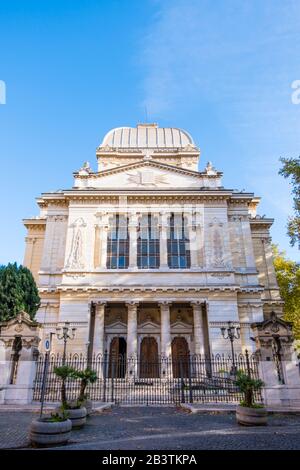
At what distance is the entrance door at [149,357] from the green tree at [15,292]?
9.76 meters

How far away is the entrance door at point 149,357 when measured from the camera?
25766mm

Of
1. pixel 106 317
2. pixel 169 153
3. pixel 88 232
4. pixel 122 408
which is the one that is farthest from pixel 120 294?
pixel 169 153

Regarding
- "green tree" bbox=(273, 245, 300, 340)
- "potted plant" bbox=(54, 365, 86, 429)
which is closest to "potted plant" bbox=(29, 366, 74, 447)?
"potted plant" bbox=(54, 365, 86, 429)

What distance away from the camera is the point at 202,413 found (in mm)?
12555

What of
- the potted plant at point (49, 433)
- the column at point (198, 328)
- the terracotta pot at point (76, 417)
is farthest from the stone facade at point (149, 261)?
the potted plant at point (49, 433)

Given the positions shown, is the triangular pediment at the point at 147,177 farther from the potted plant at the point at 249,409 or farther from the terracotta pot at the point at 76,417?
the terracotta pot at the point at 76,417

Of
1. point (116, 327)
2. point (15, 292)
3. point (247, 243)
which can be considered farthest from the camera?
point (247, 243)

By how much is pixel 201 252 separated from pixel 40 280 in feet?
47.6

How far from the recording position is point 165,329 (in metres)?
26.2

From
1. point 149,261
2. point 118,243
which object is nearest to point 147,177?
point 118,243

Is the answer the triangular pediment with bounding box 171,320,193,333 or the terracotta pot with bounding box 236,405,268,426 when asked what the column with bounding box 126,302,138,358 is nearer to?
the triangular pediment with bounding box 171,320,193,333

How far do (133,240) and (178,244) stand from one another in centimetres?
412

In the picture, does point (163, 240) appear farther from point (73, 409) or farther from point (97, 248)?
point (73, 409)
